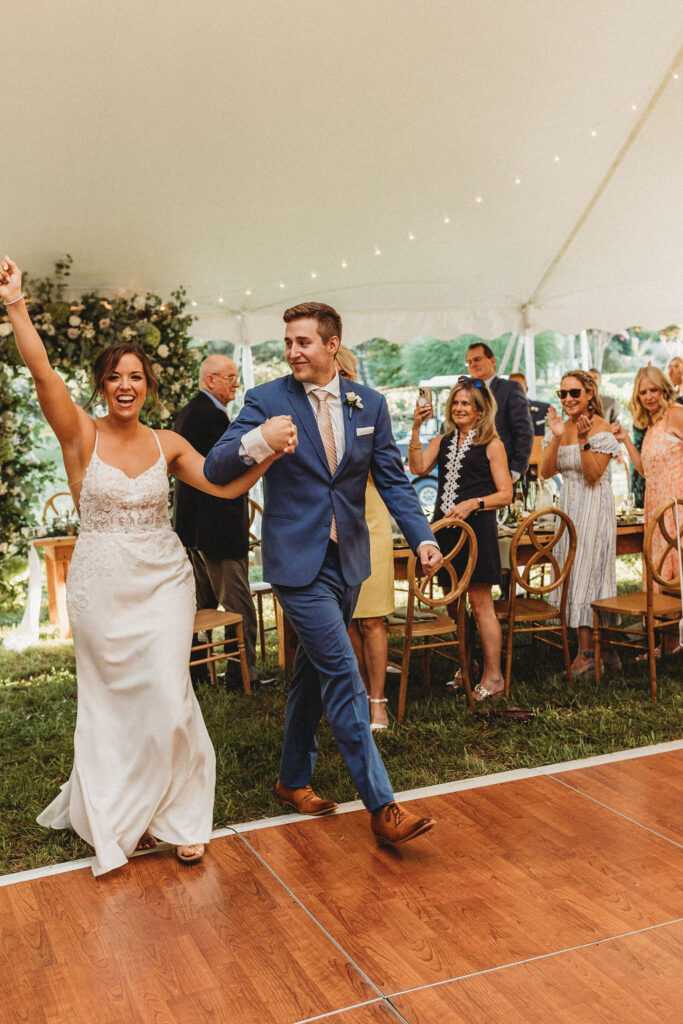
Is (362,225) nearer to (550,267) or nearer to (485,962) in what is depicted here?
(550,267)

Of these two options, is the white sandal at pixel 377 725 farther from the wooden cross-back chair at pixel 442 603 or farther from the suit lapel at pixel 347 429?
the suit lapel at pixel 347 429

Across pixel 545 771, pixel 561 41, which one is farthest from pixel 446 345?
pixel 545 771

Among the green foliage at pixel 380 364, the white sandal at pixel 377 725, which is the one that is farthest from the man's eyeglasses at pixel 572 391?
the green foliage at pixel 380 364

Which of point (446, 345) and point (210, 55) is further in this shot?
point (446, 345)

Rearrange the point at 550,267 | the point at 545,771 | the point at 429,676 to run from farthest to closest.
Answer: the point at 550,267 < the point at 429,676 < the point at 545,771

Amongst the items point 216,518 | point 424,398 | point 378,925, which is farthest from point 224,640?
point 378,925

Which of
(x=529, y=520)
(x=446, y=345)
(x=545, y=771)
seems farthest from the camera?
(x=446, y=345)

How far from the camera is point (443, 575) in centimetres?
534

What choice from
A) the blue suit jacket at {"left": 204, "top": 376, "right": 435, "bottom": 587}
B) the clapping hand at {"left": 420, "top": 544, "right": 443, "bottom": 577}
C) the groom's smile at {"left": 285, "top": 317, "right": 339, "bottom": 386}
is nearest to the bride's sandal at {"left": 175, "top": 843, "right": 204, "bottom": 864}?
the blue suit jacket at {"left": 204, "top": 376, "right": 435, "bottom": 587}

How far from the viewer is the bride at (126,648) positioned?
308 centimetres

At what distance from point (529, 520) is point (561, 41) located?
3.70 meters

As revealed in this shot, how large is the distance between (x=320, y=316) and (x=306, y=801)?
68.2 inches

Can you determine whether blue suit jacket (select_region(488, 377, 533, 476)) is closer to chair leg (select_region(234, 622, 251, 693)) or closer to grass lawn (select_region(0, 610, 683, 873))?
grass lawn (select_region(0, 610, 683, 873))

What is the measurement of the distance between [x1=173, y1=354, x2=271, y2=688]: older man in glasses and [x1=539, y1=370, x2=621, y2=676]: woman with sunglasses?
1.80m
